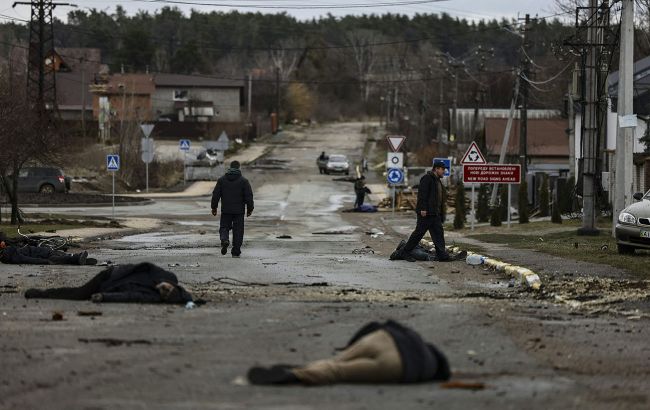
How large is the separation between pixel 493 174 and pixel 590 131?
503 cm

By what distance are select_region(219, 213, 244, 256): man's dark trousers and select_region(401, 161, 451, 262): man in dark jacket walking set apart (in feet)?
10.7

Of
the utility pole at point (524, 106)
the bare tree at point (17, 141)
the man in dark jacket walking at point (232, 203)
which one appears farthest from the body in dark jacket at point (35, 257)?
the utility pole at point (524, 106)

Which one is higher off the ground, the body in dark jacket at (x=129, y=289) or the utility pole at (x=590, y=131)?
the utility pole at (x=590, y=131)

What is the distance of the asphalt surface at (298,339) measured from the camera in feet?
25.2

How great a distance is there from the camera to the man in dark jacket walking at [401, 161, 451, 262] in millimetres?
21609

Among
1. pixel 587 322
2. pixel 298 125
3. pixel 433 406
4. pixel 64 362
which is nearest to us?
pixel 433 406

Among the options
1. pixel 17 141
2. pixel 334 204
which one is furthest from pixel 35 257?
pixel 334 204

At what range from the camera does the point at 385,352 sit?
8117 mm

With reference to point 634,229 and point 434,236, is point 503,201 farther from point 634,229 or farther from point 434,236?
point 434,236

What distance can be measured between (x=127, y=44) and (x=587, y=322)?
148201 millimetres

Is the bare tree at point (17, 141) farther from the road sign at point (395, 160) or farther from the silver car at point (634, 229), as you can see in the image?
the silver car at point (634, 229)

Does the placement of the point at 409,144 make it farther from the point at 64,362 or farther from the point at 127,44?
the point at 64,362

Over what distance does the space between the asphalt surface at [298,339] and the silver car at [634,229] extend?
3533mm

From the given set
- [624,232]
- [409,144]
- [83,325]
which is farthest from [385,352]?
[409,144]
